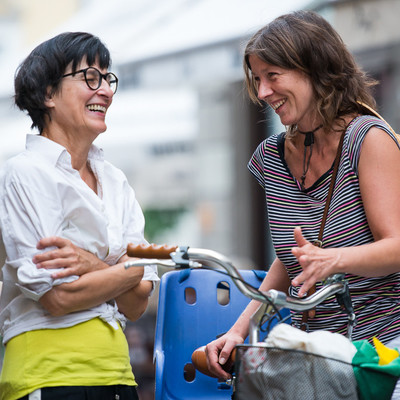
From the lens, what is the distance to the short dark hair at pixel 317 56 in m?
2.57

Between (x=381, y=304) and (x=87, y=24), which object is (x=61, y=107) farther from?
(x=87, y=24)

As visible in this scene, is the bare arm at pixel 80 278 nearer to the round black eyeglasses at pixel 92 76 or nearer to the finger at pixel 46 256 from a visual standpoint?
the finger at pixel 46 256

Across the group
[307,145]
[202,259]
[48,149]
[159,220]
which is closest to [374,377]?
[202,259]

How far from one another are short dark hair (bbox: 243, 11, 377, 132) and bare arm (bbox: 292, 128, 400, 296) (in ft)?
0.71

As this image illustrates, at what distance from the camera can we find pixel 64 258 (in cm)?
248

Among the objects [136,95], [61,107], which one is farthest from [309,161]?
[136,95]

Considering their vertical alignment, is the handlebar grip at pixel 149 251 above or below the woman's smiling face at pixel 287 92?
below

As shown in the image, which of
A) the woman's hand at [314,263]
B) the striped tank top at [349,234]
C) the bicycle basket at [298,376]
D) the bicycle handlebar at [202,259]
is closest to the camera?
the bicycle basket at [298,376]

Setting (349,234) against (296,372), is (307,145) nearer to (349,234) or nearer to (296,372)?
(349,234)

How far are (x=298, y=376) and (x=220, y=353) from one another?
0.73 m

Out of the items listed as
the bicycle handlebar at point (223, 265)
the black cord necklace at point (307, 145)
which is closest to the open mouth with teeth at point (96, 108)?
the black cord necklace at point (307, 145)

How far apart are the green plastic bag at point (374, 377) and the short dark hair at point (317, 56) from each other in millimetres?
911

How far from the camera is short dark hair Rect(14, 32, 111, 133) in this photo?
2.73 m

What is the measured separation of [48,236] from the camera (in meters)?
2.49
